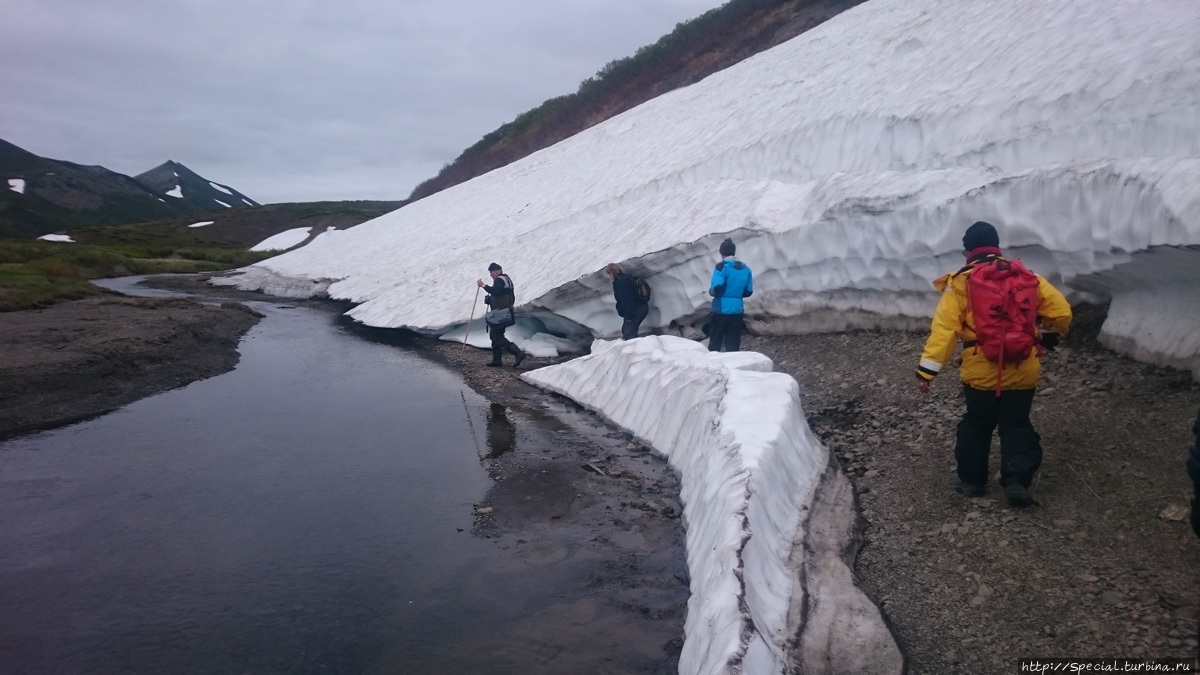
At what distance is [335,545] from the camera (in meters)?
5.99

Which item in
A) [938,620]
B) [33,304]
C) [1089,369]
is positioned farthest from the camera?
[33,304]

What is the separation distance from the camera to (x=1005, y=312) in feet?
15.1

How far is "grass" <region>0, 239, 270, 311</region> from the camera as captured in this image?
18.5 meters

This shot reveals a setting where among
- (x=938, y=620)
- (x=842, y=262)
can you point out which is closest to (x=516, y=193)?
(x=842, y=262)

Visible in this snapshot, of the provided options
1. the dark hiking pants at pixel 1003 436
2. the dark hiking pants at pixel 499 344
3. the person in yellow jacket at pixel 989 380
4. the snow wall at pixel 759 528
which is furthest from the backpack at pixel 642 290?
the dark hiking pants at pixel 1003 436

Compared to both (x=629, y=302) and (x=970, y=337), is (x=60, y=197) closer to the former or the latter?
(x=629, y=302)

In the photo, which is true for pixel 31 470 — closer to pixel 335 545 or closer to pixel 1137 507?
pixel 335 545

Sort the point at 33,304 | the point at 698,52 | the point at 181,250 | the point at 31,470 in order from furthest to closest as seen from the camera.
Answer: the point at 181,250
the point at 698,52
the point at 33,304
the point at 31,470

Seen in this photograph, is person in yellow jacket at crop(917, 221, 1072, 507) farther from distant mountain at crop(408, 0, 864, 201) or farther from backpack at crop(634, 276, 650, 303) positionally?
distant mountain at crop(408, 0, 864, 201)

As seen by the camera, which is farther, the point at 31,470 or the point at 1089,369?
the point at 31,470

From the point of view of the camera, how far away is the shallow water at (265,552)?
14.9 ft

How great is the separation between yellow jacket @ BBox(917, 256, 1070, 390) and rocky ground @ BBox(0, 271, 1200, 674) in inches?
30.0

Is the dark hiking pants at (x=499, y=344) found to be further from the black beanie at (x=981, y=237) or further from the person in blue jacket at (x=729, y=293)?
the black beanie at (x=981, y=237)

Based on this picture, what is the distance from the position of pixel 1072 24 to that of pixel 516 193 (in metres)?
17.7
